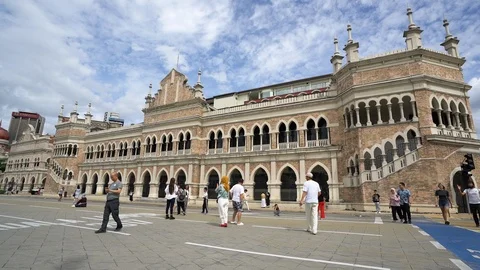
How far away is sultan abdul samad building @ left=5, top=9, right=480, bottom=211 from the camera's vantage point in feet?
59.2

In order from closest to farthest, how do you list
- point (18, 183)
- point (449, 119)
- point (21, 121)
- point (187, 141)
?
point (449, 119) < point (187, 141) < point (18, 183) < point (21, 121)

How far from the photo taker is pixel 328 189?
72.4ft

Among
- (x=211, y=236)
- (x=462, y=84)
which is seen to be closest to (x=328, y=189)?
(x=462, y=84)

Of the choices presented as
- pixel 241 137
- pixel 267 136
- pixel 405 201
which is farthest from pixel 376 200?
pixel 241 137

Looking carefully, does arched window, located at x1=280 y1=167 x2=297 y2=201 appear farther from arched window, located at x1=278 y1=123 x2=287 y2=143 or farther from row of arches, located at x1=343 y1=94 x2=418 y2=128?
row of arches, located at x1=343 y1=94 x2=418 y2=128

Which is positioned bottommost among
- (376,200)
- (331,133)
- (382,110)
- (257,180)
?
(376,200)

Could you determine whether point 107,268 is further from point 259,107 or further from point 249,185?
point 259,107

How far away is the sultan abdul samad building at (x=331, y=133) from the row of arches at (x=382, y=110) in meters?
0.08

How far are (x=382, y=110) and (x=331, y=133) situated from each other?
4388 millimetres

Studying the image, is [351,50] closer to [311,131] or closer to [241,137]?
[311,131]

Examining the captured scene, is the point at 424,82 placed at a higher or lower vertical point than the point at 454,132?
higher

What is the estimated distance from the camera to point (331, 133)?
22.6 m

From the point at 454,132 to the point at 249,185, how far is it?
16468 millimetres

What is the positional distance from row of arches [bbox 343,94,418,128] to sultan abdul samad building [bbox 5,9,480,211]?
0.08 meters
